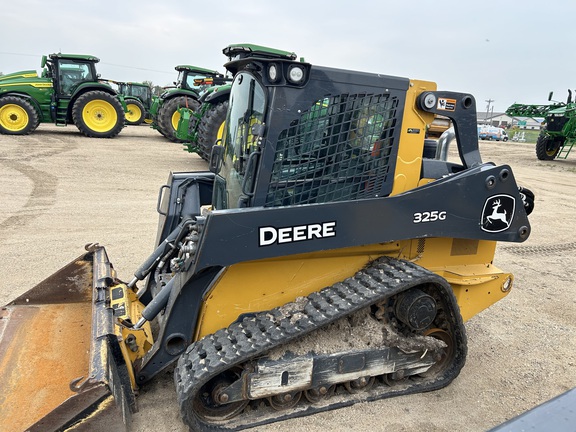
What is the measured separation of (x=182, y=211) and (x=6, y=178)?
22.7 feet

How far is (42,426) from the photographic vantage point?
2115mm

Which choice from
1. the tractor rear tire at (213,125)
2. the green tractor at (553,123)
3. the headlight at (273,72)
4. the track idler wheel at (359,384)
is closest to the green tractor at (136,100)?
the tractor rear tire at (213,125)

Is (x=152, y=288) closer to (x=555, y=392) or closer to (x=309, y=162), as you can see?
(x=309, y=162)

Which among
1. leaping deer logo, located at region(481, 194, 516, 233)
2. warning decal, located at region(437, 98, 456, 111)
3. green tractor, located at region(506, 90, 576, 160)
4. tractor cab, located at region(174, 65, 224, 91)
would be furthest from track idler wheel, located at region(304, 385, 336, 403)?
green tractor, located at region(506, 90, 576, 160)

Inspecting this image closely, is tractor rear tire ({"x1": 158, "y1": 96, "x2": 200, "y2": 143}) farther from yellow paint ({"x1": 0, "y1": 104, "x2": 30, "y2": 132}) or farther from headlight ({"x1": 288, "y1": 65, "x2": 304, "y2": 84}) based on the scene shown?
headlight ({"x1": 288, "y1": 65, "x2": 304, "y2": 84})

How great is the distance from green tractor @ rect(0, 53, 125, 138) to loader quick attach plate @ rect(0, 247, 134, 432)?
1287 cm

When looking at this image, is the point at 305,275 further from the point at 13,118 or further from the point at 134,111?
the point at 134,111

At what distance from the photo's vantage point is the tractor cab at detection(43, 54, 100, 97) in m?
14.7

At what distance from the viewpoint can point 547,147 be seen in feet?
60.4

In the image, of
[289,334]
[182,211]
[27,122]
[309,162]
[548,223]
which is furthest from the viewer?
[27,122]

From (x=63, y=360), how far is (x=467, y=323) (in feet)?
11.0

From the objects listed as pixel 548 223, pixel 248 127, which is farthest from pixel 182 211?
pixel 548 223

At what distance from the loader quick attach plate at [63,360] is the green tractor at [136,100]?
19.9 meters

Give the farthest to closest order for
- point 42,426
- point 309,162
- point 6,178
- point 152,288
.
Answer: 1. point 6,178
2. point 152,288
3. point 309,162
4. point 42,426
